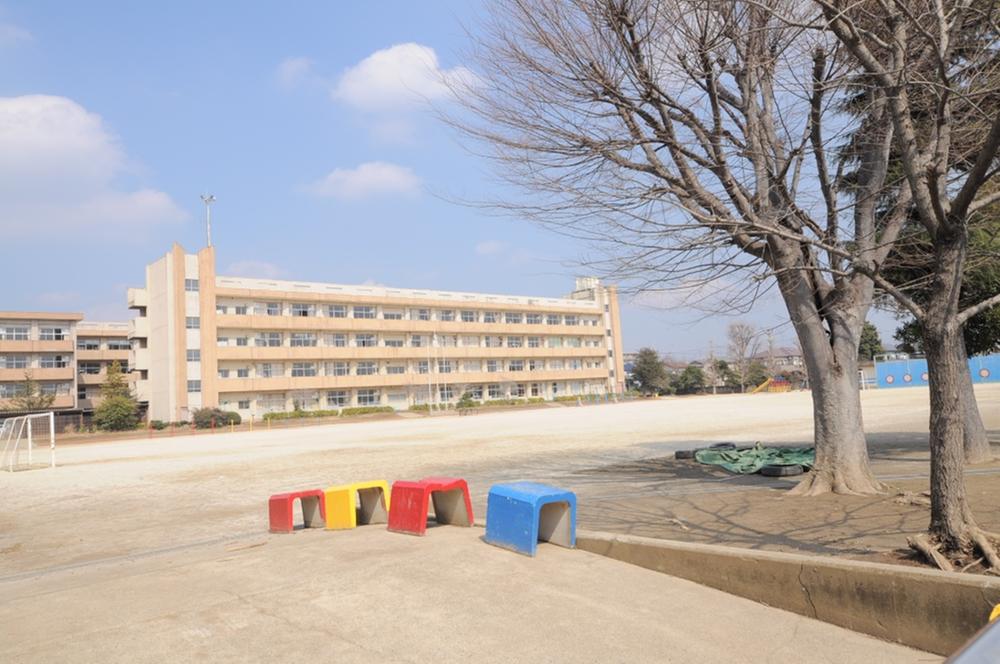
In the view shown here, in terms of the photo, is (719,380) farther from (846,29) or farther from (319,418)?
(846,29)

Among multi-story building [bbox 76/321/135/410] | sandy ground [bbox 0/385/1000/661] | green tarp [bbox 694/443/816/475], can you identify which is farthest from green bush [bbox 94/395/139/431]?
green tarp [bbox 694/443/816/475]

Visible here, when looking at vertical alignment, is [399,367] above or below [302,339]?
below

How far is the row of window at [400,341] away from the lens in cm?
6594

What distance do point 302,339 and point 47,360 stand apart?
25094mm

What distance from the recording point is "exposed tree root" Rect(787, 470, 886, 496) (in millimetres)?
9055

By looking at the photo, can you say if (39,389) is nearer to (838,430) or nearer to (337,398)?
(337,398)

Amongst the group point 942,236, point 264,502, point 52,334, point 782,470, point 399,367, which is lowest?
point 264,502

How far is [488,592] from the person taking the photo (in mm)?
5199

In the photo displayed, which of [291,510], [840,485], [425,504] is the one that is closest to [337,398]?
[291,510]

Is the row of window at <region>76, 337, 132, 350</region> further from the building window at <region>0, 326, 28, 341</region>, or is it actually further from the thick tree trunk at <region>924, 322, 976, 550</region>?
the thick tree trunk at <region>924, 322, 976, 550</region>

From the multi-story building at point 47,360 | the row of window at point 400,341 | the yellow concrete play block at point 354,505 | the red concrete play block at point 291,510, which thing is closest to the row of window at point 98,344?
the multi-story building at point 47,360

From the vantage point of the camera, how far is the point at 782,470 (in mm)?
11742

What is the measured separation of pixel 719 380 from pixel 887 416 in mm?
76860

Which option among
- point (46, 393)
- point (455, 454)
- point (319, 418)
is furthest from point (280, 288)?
point (455, 454)
